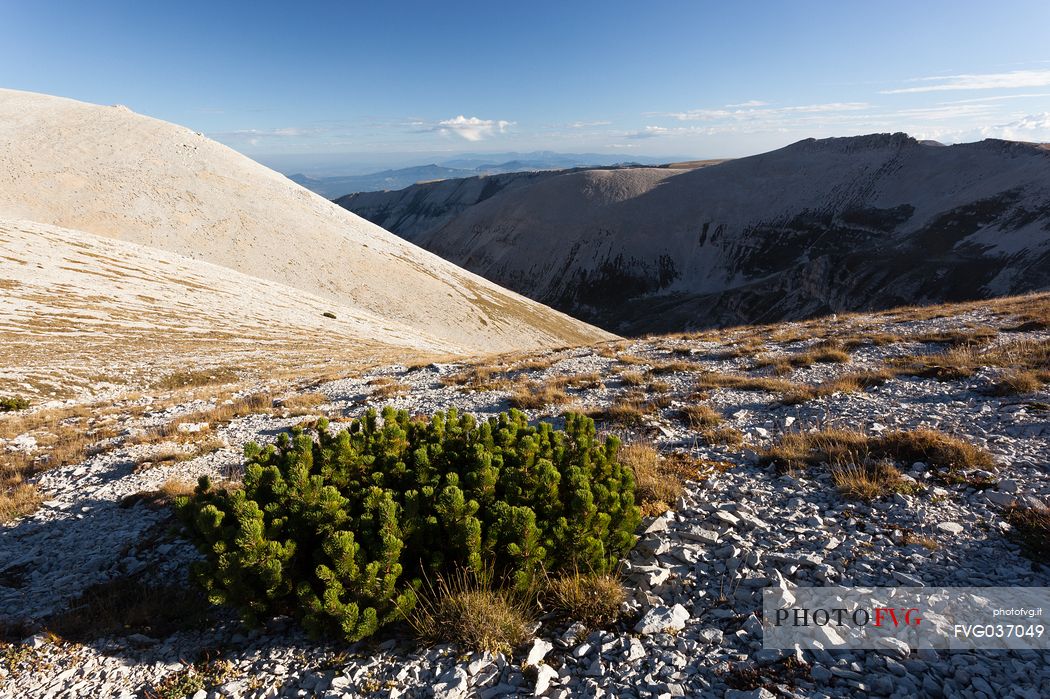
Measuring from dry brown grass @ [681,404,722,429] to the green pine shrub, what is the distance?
5.20 metres

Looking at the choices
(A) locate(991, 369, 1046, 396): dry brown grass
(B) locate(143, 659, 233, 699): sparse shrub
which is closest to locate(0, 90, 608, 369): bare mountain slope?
(A) locate(991, 369, 1046, 396): dry brown grass

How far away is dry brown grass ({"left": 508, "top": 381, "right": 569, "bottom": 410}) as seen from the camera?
13961 millimetres

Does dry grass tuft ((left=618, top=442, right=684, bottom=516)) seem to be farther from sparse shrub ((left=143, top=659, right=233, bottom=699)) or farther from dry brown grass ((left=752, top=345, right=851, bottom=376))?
dry brown grass ((left=752, top=345, right=851, bottom=376))

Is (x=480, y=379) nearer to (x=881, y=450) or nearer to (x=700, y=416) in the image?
(x=700, y=416)

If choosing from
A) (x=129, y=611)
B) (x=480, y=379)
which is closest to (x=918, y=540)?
(x=129, y=611)

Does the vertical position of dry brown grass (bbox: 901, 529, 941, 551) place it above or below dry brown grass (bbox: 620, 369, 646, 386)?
above

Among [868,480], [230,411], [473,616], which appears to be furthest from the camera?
[230,411]

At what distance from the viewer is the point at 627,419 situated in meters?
11.7

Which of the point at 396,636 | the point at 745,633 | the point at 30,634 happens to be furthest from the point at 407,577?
the point at 30,634

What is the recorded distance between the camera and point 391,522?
5.16 metres

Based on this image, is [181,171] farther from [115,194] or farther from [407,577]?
[407,577]

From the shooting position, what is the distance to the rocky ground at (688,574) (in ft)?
14.4

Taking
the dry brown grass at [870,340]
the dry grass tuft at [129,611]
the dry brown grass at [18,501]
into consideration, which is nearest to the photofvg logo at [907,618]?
the dry grass tuft at [129,611]

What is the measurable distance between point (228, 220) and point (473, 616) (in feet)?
290
